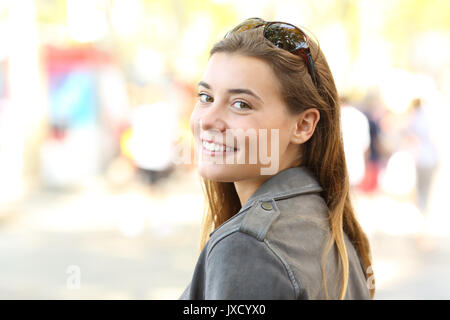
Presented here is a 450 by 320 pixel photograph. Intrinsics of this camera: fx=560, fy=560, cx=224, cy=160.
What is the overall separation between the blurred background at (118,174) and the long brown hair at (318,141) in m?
1.59

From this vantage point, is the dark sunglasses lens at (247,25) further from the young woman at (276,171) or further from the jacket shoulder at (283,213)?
the jacket shoulder at (283,213)

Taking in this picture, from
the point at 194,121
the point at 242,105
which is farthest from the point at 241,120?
the point at 194,121

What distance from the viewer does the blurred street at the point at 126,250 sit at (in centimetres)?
532

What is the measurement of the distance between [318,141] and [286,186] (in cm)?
27

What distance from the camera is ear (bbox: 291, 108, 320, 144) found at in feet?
5.47

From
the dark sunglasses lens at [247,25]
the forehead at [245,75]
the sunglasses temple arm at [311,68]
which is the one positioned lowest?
the forehead at [245,75]

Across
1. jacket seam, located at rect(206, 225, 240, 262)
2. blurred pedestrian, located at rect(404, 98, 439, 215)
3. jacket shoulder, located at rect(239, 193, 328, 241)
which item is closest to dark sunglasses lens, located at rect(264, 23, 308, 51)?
jacket shoulder, located at rect(239, 193, 328, 241)

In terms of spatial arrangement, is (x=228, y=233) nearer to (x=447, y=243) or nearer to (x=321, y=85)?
(x=321, y=85)

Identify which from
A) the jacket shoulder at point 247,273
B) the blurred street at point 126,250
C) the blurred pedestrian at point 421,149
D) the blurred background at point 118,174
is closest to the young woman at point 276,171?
the jacket shoulder at point 247,273

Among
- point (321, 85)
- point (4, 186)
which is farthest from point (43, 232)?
point (321, 85)

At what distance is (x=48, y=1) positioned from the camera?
485 inches

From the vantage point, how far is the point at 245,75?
5.07 ft

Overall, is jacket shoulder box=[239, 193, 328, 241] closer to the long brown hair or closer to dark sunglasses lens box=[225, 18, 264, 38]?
the long brown hair

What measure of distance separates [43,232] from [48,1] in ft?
22.4
